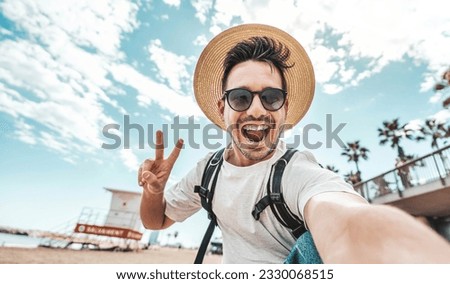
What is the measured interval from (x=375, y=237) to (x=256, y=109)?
4.51ft

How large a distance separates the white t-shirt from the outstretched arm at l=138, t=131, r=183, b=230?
1.84ft

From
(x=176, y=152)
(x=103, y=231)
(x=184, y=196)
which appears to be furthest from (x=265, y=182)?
(x=103, y=231)

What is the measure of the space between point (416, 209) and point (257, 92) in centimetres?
1972

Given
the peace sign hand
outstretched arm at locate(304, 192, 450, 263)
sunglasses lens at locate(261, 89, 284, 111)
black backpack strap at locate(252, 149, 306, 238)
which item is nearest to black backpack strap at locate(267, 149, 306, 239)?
black backpack strap at locate(252, 149, 306, 238)

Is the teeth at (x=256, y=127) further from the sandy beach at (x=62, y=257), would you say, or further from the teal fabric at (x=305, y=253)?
the sandy beach at (x=62, y=257)

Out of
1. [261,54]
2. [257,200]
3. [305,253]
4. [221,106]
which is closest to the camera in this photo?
[305,253]

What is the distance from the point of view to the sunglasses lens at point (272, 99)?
6.49 feet

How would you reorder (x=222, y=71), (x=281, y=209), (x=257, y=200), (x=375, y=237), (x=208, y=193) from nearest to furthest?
1. (x=375, y=237)
2. (x=281, y=209)
3. (x=257, y=200)
4. (x=208, y=193)
5. (x=222, y=71)

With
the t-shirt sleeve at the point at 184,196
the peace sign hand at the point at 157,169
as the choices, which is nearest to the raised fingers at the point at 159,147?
the peace sign hand at the point at 157,169

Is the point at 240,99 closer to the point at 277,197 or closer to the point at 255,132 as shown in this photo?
the point at 255,132

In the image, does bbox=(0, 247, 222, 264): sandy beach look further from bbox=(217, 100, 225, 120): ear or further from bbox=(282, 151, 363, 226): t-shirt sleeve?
bbox=(282, 151, 363, 226): t-shirt sleeve

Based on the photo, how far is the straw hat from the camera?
2.58 meters

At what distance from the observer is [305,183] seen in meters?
1.29

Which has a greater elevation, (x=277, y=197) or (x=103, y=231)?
(x=103, y=231)
